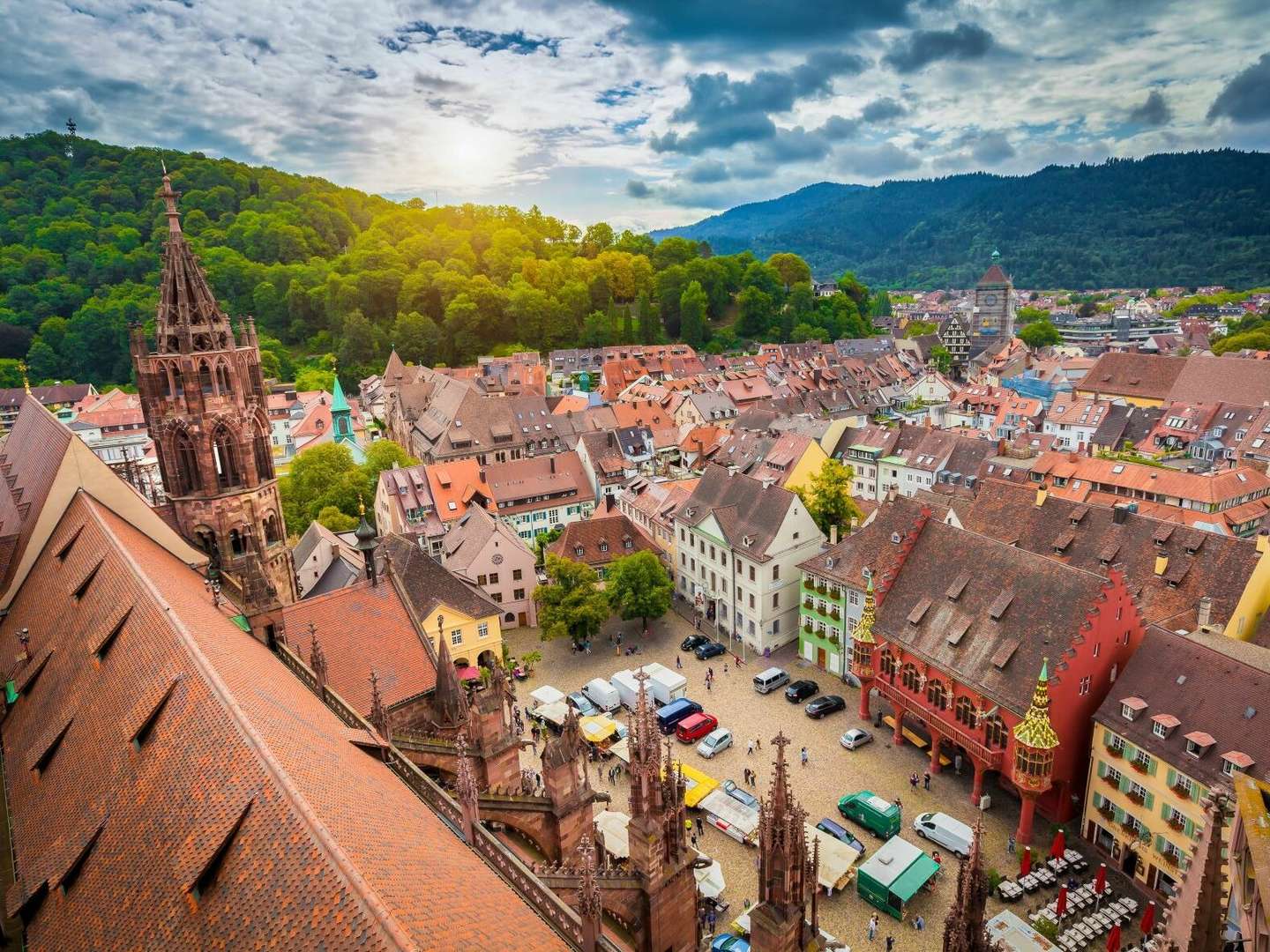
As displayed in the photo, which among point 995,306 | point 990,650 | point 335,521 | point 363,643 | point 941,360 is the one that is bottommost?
point 941,360

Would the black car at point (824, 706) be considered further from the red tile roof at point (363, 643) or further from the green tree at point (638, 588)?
the red tile roof at point (363, 643)

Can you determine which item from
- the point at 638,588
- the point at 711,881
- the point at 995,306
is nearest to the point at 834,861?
the point at 711,881

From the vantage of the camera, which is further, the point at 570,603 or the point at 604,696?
the point at 570,603

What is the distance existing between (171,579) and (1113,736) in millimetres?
31419

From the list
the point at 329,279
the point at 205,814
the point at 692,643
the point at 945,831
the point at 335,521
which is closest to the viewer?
the point at 205,814

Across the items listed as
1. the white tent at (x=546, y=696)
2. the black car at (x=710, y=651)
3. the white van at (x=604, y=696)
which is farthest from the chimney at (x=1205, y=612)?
the white tent at (x=546, y=696)

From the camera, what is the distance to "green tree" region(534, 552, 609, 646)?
4462cm

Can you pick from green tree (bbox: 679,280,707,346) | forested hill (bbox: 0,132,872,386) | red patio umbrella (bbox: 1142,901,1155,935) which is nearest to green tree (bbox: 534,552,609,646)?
red patio umbrella (bbox: 1142,901,1155,935)

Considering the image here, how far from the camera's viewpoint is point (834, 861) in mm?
28203

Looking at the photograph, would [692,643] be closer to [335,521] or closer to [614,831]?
[614,831]

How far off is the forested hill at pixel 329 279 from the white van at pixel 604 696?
97.7m

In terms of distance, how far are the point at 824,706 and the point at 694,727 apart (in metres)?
6.63

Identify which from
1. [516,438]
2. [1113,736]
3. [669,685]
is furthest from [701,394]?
[1113,736]

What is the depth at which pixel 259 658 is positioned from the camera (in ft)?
60.0
